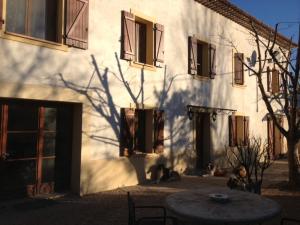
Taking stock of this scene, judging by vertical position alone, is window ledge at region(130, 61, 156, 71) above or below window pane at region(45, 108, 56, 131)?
above

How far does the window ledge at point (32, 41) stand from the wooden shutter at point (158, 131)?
11.6 feet

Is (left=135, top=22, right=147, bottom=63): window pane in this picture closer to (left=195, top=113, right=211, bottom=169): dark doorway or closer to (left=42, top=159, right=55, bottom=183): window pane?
(left=195, top=113, right=211, bottom=169): dark doorway

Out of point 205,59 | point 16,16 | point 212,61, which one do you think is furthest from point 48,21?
point 212,61

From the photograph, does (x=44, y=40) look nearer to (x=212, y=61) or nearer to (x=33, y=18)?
(x=33, y=18)

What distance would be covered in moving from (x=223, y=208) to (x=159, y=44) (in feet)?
23.6

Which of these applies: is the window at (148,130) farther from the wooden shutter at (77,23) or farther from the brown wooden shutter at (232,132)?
the brown wooden shutter at (232,132)

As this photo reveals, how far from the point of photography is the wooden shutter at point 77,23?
305 inches

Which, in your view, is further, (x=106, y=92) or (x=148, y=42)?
(x=148, y=42)

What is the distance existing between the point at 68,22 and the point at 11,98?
209cm

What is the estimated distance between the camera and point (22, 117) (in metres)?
7.27

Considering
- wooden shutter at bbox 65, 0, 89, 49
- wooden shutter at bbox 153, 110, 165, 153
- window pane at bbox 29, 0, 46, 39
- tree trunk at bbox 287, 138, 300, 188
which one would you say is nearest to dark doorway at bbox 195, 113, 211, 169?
wooden shutter at bbox 153, 110, 165, 153

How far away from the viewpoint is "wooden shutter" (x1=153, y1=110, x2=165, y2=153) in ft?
33.2

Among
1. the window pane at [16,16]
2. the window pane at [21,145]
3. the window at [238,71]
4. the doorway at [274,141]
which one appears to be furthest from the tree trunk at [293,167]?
the doorway at [274,141]

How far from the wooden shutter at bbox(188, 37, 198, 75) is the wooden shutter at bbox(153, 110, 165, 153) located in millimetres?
2177
